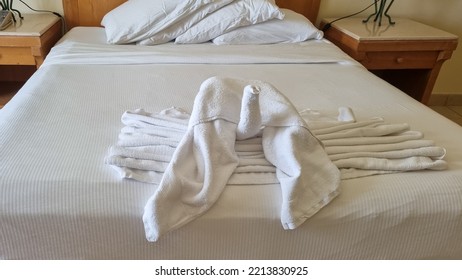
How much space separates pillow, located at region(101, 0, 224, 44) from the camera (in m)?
1.81

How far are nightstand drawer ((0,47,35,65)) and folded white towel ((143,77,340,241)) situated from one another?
51.0 inches

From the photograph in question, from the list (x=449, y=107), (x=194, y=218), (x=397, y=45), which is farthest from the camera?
(x=449, y=107)

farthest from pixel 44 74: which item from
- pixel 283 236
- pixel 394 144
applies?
pixel 394 144

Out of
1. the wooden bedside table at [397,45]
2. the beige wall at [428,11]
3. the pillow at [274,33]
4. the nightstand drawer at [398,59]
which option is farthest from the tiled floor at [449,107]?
the pillow at [274,33]

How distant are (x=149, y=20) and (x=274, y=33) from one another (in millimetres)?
632

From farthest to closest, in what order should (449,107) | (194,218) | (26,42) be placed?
(449,107), (26,42), (194,218)

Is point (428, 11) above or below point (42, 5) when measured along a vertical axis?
above

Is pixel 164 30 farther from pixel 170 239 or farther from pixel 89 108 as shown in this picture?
pixel 170 239

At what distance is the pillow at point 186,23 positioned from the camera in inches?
73.3

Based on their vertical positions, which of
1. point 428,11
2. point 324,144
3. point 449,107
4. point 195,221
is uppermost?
point 428,11

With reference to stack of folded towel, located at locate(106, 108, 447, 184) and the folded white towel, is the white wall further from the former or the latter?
the folded white towel

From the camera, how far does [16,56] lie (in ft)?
5.99

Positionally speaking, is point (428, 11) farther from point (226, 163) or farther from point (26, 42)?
point (26, 42)

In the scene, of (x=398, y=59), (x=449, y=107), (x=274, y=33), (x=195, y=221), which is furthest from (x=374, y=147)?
(x=449, y=107)
